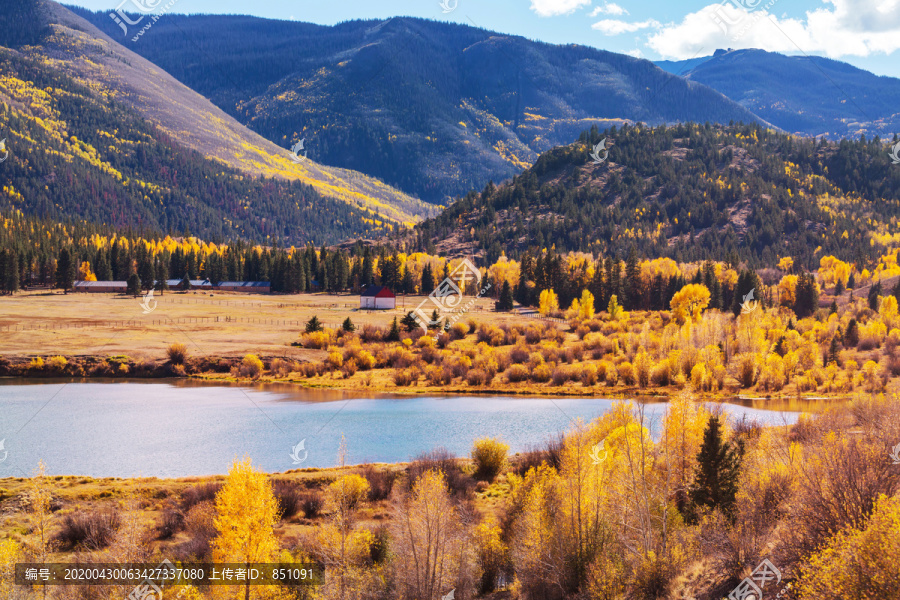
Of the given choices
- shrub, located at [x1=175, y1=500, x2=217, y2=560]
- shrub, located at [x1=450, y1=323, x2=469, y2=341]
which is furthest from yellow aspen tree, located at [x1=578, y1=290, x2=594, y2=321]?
shrub, located at [x1=175, y1=500, x2=217, y2=560]

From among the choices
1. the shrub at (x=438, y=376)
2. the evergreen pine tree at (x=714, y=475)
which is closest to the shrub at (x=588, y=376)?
the shrub at (x=438, y=376)

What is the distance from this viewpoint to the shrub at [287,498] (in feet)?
125

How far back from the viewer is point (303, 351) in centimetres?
9300

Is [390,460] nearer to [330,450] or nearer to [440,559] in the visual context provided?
[330,450]

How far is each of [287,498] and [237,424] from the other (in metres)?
24.1

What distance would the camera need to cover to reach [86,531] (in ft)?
111

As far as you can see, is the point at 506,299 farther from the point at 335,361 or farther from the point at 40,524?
the point at 40,524

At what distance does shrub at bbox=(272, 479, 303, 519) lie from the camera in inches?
1502

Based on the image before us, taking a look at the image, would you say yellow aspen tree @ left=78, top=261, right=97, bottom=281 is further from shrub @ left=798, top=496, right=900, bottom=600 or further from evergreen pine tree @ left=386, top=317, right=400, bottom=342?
shrub @ left=798, top=496, right=900, bottom=600

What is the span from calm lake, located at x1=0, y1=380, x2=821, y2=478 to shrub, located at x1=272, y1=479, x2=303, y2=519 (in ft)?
23.6

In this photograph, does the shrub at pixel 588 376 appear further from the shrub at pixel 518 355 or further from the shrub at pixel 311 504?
the shrub at pixel 311 504

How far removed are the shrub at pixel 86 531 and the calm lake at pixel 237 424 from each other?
38.4 ft

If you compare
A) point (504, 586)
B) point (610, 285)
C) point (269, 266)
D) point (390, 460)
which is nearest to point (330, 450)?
point (390, 460)

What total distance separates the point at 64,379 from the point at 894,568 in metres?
84.4
